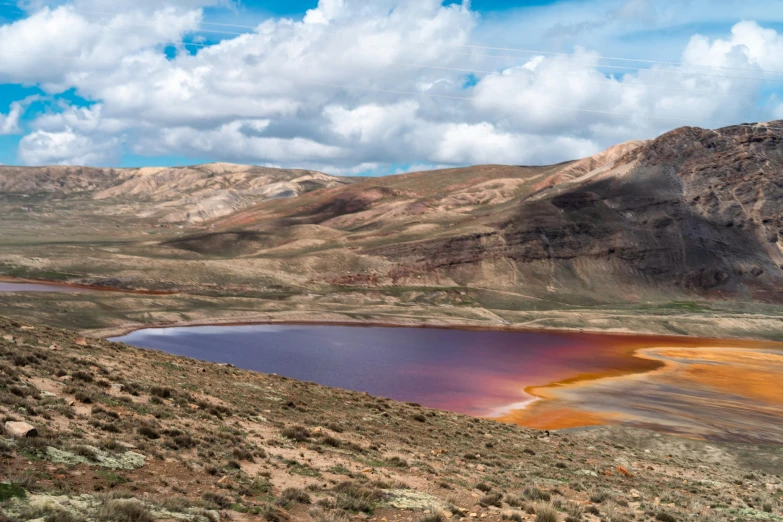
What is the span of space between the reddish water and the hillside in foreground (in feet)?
49.3

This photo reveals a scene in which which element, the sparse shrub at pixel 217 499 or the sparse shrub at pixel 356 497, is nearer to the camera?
the sparse shrub at pixel 217 499

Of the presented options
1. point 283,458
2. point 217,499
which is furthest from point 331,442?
point 217,499

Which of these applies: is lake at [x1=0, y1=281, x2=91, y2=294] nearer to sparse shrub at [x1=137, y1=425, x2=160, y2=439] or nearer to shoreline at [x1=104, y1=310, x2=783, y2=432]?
shoreline at [x1=104, y1=310, x2=783, y2=432]

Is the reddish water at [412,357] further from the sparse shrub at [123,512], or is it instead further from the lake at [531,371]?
the sparse shrub at [123,512]

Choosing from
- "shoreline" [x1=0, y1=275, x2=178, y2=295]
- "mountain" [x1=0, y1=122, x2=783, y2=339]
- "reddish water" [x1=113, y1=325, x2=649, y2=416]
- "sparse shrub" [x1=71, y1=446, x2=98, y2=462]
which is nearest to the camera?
"sparse shrub" [x1=71, y1=446, x2=98, y2=462]

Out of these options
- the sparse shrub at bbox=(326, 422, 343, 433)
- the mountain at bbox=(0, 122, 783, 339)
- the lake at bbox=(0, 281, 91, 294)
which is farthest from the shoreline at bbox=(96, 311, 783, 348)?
the sparse shrub at bbox=(326, 422, 343, 433)

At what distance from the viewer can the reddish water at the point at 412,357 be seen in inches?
1924

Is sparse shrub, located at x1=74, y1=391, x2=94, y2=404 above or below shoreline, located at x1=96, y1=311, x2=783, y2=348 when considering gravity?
above

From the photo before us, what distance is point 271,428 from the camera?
22.1 meters

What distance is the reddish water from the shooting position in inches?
1924

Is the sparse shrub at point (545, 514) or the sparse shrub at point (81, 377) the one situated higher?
Answer: the sparse shrub at point (81, 377)

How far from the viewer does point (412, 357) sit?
2544 inches

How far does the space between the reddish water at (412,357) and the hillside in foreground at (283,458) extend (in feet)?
49.3

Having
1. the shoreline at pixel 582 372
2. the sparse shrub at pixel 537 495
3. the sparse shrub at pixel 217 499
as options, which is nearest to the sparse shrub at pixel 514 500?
the sparse shrub at pixel 537 495
